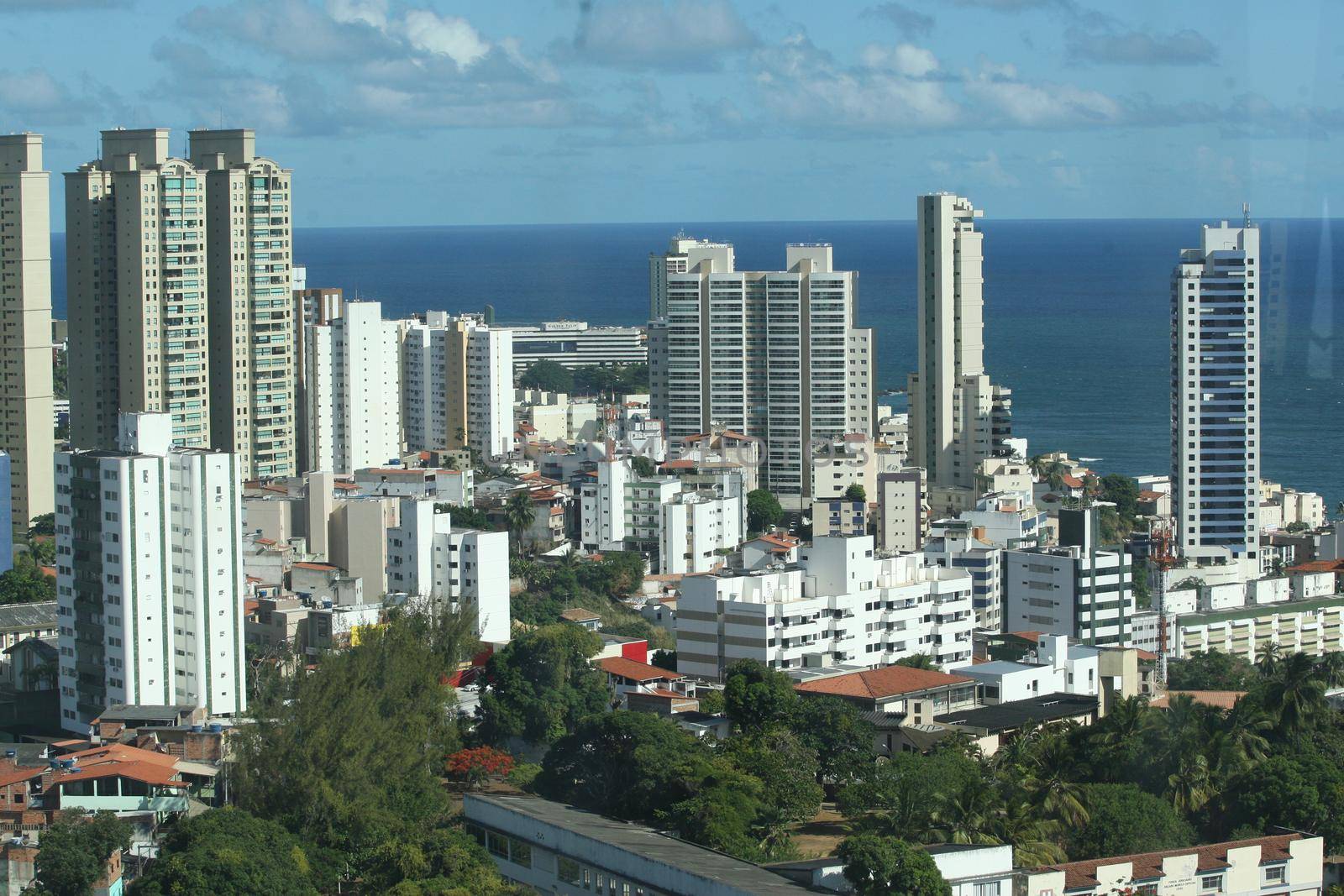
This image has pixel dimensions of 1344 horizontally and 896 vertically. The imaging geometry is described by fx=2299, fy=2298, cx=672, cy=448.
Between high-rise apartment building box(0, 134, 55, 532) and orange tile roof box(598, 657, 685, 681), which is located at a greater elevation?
high-rise apartment building box(0, 134, 55, 532)

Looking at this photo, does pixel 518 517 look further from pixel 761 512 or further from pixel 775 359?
pixel 775 359

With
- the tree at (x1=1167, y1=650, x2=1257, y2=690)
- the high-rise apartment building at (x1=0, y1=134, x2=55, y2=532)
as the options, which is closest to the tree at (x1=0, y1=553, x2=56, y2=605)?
the high-rise apartment building at (x1=0, y1=134, x2=55, y2=532)

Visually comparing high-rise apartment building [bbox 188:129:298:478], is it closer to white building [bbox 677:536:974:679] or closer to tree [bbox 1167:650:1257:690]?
white building [bbox 677:536:974:679]

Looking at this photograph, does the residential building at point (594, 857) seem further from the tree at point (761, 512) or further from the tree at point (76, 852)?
the tree at point (761, 512)

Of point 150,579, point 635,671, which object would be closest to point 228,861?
point 150,579

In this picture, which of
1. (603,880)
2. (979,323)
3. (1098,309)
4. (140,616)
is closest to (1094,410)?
(979,323)

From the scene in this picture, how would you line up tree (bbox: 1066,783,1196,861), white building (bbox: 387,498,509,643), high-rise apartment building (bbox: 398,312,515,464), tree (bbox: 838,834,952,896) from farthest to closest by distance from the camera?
high-rise apartment building (bbox: 398,312,515,464), white building (bbox: 387,498,509,643), tree (bbox: 1066,783,1196,861), tree (bbox: 838,834,952,896)

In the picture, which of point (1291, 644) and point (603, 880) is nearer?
point (603, 880)

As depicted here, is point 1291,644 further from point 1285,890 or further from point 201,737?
point 201,737
